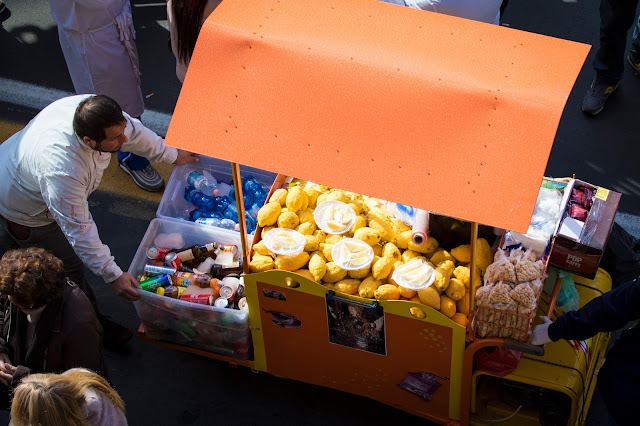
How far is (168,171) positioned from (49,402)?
11.8ft

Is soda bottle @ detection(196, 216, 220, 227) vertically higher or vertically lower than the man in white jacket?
lower

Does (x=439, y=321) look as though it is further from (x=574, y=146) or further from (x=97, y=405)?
(x=574, y=146)

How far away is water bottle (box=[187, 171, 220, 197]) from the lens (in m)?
4.71

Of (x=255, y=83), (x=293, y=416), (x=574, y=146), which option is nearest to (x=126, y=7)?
(x=255, y=83)

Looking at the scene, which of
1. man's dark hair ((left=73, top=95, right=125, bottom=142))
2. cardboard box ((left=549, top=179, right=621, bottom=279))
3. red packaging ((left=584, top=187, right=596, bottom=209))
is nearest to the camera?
cardboard box ((left=549, top=179, right=621, bottom=279))

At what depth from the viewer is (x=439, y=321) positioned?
3275mm

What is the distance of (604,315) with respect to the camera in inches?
116

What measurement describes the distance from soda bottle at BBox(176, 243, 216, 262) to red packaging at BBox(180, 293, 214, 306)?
375mm

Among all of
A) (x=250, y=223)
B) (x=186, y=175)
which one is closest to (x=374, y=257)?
(x=250, y=223)

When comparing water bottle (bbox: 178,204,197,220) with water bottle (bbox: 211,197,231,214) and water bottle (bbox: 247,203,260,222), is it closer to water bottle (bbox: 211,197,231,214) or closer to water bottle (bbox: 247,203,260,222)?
water bottle (bbox: 211,197,231,214)

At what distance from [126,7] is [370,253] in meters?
2.97

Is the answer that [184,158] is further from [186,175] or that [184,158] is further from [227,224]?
[227,224]

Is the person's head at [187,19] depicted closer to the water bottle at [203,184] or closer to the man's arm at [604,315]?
the water bottle at [203,184]

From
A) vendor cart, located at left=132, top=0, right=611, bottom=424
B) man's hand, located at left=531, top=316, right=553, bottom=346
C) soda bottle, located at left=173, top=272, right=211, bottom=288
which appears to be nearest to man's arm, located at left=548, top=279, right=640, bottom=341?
man's hand, located at left=531, top=316, right=553, bottom=346
